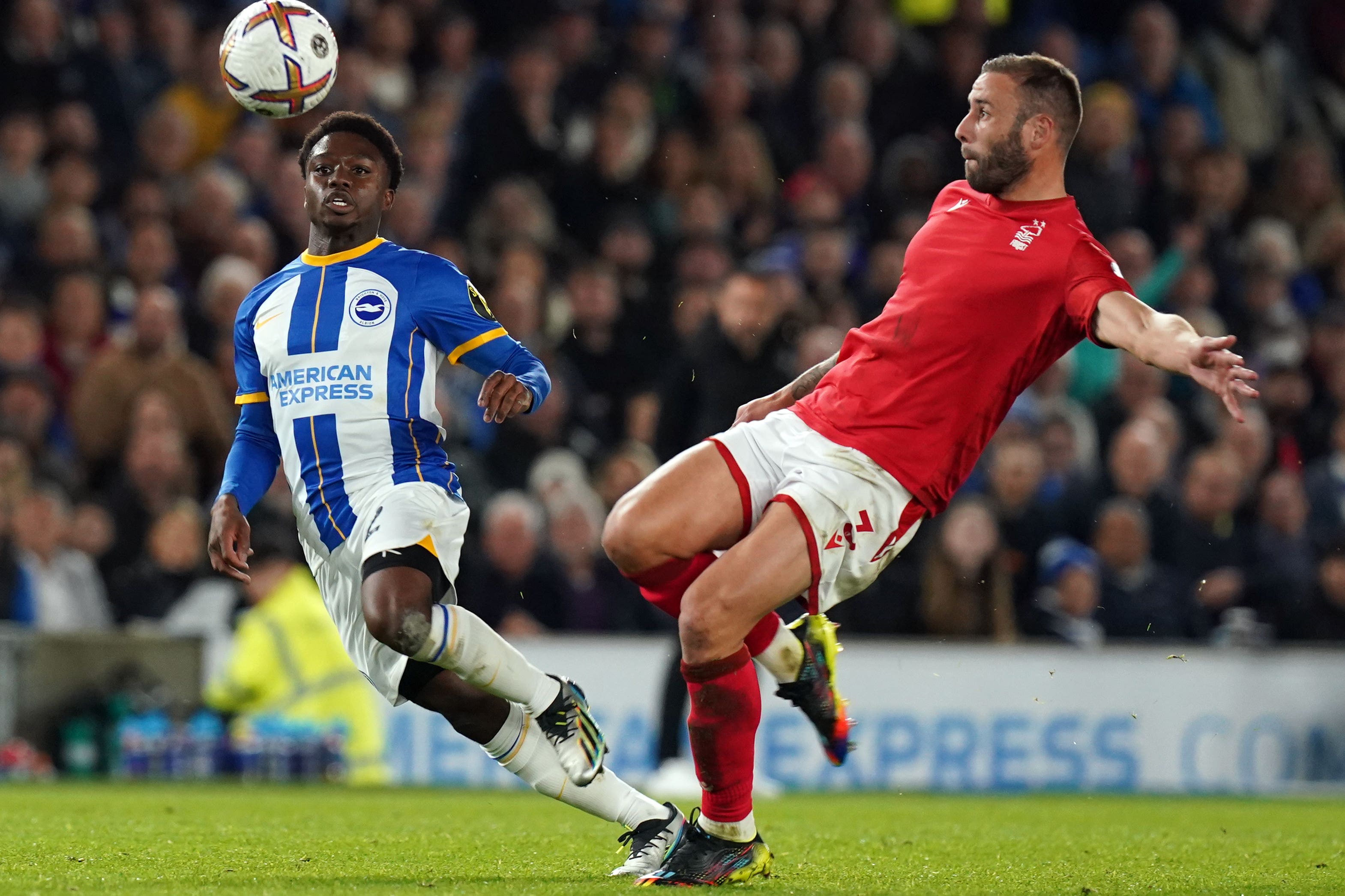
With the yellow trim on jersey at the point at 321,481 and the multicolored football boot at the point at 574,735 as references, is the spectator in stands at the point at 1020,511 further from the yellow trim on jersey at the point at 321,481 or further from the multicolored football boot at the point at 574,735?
the yellow trim on jersey at the point at 321,481

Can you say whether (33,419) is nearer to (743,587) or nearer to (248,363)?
(248,363)

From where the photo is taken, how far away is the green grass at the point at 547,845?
500 cm

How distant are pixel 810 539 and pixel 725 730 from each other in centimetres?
57

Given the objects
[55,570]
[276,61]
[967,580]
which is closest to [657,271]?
[967,580]

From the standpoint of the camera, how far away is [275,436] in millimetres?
5715

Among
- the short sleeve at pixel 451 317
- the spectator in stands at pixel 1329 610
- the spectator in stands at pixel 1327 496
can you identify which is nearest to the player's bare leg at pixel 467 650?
the short sleeve at pixel 451 317

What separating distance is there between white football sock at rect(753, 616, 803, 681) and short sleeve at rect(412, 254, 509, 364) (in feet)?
3.98

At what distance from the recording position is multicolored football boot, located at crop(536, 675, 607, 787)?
5219 mm

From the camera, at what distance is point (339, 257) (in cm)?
570

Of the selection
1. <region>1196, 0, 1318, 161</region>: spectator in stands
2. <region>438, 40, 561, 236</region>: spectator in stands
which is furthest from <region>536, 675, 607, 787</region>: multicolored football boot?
<region>1196, 0, 1318, 161</region>: spectator in stands

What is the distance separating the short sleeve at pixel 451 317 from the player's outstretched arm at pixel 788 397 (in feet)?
2.53

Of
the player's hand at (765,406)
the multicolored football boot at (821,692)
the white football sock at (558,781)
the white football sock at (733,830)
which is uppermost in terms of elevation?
the player's hand at (765,406)

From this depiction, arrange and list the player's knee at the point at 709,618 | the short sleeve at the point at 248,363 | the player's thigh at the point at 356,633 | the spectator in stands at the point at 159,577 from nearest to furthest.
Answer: the player's knee at the point at 709,618
the player's thigh at the point at 356,633
the short sleeve at the point at 248,363
the spectator in stands at the point at 159,577

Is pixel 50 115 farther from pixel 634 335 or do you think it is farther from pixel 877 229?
pixel 877 229
